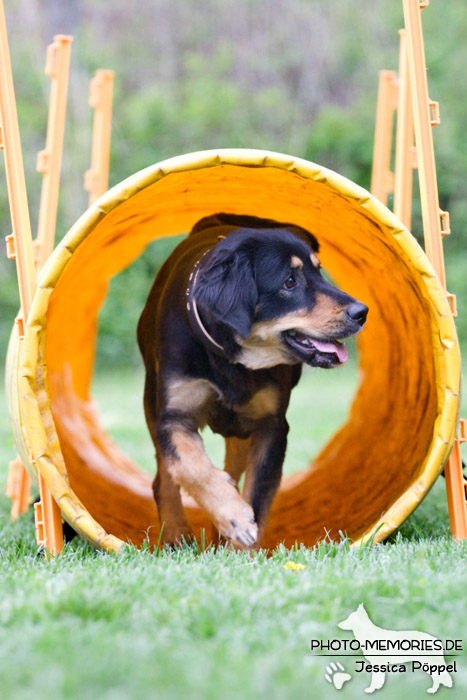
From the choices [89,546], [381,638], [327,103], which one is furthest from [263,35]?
[381,638]

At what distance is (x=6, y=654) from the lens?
2.02 metres

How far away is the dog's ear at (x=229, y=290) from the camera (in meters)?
3.55

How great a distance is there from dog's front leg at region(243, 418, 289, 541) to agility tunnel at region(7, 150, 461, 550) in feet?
1.45

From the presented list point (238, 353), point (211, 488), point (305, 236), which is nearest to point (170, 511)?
point (211, 488)

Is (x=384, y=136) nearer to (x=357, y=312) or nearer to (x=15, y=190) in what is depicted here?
(x=357, y=312)

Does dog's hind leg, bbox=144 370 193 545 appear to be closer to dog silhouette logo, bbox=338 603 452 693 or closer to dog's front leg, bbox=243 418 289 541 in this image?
dog's front leg, bbox=243 418 289 541

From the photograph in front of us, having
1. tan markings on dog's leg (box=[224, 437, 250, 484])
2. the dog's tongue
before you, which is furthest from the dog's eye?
tan markings on dog's leg (box=[224, 437, 250, 484])

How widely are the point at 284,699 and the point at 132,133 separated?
49.4ft

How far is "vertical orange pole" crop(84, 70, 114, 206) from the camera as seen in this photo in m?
5.61

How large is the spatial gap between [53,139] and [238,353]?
1657 mm

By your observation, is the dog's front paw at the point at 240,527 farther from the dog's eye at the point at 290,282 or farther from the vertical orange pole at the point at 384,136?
the vertical orange pole at the point at 384,136

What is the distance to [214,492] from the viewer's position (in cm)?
345

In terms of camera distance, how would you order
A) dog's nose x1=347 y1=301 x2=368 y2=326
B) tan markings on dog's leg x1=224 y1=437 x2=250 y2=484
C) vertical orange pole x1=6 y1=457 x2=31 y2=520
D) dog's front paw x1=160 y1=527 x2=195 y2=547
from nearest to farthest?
1. dog's nose x1=347 y1=301 x2=368 y2=326
2. dog's front paw x1=160 y1=527 x2=195 y2=547
3. tan markings on dog's leg x1=224 y1=437 x2=250 y2=484
4. vertical orange pole x1=6 y1=457 x2=31 y2=520

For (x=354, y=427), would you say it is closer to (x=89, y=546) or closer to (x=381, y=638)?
(x=89, y=546)
